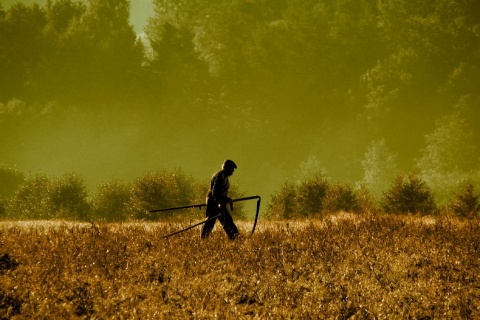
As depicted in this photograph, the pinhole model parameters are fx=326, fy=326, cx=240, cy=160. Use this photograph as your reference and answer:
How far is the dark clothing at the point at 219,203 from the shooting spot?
794 cm

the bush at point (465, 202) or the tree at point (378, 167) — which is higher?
the tree at point (378, 167)

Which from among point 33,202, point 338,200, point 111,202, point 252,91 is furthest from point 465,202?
point 252,91

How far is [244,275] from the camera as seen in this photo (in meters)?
6.20

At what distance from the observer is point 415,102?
41.6 m

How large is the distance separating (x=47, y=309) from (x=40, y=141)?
158 ft

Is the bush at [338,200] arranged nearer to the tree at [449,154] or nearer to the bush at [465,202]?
the bush at [465,202]

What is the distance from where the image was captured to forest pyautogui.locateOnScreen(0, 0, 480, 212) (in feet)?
135

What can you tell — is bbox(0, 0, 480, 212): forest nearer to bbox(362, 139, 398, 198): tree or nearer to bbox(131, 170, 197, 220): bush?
bbox(362, 139, 398, 198): tree

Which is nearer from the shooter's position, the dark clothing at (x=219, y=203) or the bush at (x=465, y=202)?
the dark clothing at (x=219, y=203)

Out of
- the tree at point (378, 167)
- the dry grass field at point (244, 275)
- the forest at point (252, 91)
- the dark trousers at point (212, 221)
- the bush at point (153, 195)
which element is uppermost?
the forest at point (252, 91)

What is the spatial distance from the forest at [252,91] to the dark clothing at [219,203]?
103ft

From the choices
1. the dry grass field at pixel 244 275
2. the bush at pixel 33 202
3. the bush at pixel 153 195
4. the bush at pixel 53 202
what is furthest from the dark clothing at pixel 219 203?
the bush at pixel 33 202

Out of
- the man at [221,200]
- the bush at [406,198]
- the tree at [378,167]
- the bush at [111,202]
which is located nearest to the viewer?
the man at [221,200]

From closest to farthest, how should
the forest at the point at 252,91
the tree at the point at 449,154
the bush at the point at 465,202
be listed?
the bush at the point at 465,202
the tree at the point at 449,154
the forest at the point at 252,91
